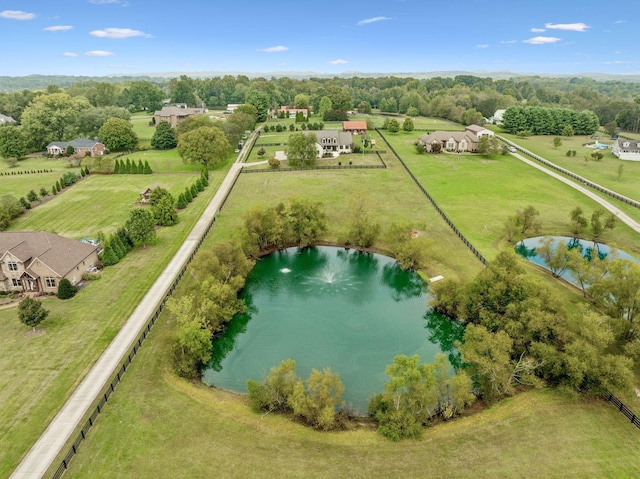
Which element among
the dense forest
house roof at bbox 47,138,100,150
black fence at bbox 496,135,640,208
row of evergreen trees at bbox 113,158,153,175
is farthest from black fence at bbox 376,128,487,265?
house roof at bbox 47,138,100,150

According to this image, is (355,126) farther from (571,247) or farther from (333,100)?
(571,247)

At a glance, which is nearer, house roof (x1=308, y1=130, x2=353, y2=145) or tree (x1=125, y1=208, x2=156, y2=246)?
tree (x1=125, y1=208, x2=156, y2=246)

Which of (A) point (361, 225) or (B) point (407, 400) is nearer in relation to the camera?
(B) point (407, 400)

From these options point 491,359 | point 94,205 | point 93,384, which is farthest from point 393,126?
point 93,384

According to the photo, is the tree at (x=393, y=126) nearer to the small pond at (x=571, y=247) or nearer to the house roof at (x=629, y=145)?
the house roof at (x=629, y=145)

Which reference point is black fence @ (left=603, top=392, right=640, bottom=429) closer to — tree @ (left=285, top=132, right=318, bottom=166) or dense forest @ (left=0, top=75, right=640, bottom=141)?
tree @ (left=285, top=132, right=318, bottom=166)

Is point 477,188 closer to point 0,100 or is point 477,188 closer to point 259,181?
point 259,181
